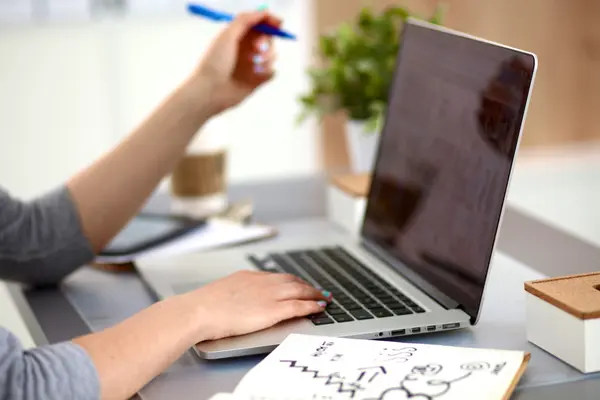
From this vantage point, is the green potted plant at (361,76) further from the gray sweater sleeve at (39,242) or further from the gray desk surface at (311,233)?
the gray sweater sleeve at (39,242)

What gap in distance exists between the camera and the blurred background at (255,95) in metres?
2.83

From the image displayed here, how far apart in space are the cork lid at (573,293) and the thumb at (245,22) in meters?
0.57

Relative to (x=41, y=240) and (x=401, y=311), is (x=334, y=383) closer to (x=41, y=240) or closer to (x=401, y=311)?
(x=401, y=311)

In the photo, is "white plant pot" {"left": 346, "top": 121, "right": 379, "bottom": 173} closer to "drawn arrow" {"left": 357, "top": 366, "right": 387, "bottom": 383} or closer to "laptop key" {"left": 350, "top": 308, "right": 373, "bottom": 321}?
"laptop key" {"left": 350, "top": 308, "right": 373, "bottom": 321}

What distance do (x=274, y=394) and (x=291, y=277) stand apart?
254 millimetres

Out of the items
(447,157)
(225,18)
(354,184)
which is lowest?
(354,184)

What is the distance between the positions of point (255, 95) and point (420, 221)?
1.92 m

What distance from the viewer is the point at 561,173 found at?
3186mm

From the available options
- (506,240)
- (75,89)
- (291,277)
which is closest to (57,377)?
(291,277)

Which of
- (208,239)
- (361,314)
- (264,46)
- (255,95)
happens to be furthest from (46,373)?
(255,95)

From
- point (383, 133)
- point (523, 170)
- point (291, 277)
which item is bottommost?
point (523, 170)

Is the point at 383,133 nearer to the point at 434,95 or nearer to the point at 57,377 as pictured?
the point at 434,95

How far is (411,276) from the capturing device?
3.86 feet

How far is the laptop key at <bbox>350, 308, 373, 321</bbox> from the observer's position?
40.3 inches
